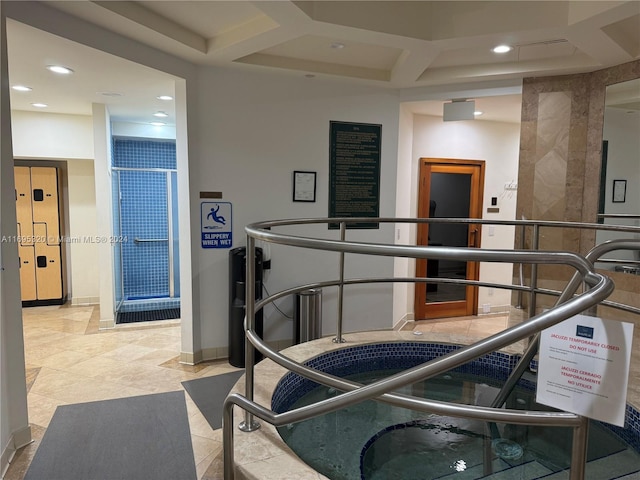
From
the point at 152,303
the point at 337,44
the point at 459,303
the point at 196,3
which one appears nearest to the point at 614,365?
the point at 196,3

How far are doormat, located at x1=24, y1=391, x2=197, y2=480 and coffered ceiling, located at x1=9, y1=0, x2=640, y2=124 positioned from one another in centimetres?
247

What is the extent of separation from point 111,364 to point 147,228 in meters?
2.46

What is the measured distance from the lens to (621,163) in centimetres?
355

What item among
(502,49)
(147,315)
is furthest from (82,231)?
(502,49)

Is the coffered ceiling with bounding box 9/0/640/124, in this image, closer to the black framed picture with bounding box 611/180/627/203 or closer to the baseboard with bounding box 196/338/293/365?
the black framed picture with bounding box 611/180/627/203

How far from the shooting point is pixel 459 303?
18.2 feet

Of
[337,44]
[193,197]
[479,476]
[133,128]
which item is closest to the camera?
[479,476]

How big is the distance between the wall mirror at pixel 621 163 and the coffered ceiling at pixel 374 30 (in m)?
0.31

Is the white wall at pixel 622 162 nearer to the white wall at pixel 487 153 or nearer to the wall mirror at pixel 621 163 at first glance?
the wall mirror at pixel 621 163

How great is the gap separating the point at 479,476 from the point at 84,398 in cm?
270

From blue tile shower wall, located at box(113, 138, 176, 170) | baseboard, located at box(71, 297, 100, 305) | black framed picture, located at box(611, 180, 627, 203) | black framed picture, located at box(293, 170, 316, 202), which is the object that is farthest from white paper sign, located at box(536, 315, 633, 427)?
baseboard, located at box(71, 297, 100, 305)

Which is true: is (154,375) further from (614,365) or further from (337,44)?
(614,365)

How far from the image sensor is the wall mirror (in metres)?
3.43

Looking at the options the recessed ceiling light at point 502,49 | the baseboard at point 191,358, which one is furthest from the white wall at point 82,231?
the recessed ceiling light at point 502,49
